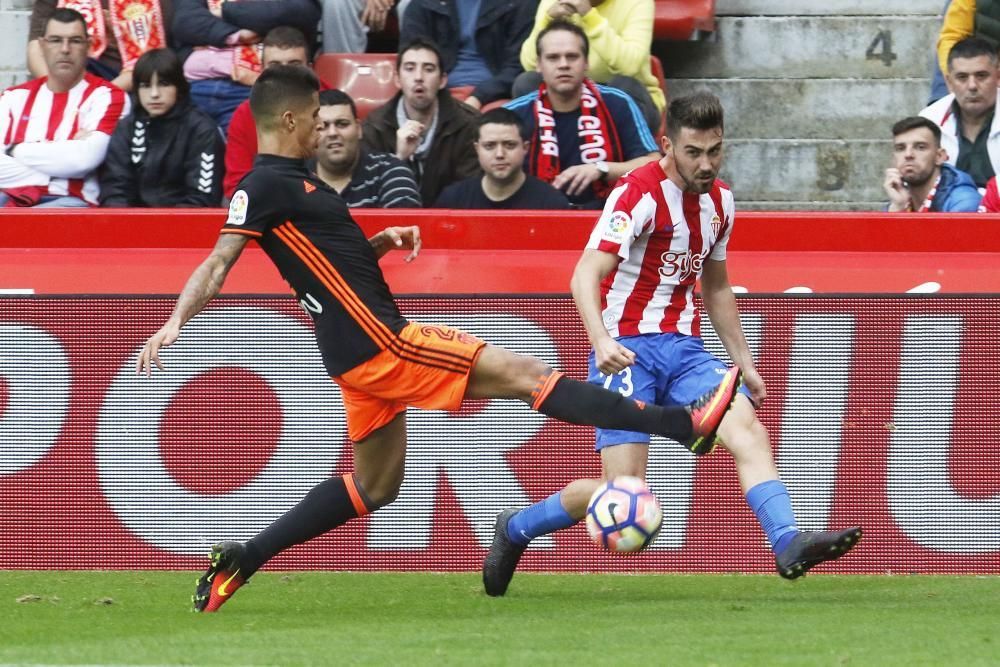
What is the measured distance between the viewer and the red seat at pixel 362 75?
11.1 m

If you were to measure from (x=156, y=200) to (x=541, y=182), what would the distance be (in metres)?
2.27

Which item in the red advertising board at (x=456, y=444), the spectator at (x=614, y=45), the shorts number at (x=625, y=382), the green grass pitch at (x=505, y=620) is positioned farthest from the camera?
the spectator at (x=614, y=45)

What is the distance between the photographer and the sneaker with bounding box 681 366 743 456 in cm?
605

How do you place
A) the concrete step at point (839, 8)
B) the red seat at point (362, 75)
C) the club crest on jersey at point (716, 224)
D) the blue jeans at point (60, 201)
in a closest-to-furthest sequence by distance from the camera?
the club crest on jersey at point (716, 224), the blue jeans at point (60, 201), the red seat at point (362, 75), the concrete step at point (839, 8)

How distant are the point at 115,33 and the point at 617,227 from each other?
19.6ft

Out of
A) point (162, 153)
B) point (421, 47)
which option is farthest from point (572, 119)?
point (162, 153)

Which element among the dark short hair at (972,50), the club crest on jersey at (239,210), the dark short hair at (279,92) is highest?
the dark short hair at (279,92)

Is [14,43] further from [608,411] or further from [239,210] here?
[608,411]

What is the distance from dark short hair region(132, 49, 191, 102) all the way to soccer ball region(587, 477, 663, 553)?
188 inches

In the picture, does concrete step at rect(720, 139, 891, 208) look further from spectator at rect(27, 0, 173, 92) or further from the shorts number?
the shorts number

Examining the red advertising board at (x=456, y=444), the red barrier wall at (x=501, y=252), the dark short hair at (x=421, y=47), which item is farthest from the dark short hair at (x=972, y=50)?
the dark short hair at (x=421, y=47)

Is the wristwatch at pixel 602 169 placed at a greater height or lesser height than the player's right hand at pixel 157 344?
lesser

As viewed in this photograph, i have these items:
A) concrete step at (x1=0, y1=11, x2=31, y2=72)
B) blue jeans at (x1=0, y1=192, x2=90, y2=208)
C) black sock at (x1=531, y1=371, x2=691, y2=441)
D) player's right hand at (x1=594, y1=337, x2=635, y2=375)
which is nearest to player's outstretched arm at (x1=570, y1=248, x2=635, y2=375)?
player's right hand at (x1=594, y1=337, x2=635, y2=375)

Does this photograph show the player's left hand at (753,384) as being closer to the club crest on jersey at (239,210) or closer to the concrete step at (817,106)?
the club crest on jersey at (239,210)
